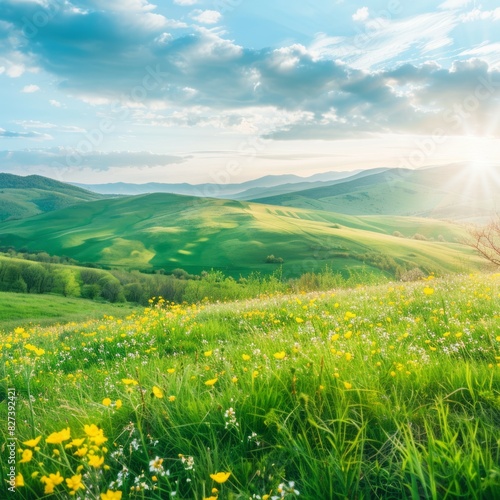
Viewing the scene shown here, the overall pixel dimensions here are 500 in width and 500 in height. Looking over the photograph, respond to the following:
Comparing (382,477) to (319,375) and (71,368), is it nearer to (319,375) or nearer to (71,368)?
(319,375)

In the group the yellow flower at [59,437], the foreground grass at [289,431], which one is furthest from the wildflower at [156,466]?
the yellow flower at [59,437]

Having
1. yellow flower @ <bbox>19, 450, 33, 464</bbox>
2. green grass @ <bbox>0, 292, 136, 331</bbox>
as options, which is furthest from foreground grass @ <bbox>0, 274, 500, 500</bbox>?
green grass @ <bbox>0, 292, 136, 331</bbox>

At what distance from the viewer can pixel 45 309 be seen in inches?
3949

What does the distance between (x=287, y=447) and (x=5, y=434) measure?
260 cm

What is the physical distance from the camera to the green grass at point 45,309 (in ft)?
296

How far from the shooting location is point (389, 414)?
10.2 ft

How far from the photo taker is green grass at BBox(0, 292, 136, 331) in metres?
90.2

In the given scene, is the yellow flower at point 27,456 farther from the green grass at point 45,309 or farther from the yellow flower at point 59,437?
the green grass at point 45,309

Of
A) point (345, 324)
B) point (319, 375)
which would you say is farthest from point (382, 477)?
point (345, 324)

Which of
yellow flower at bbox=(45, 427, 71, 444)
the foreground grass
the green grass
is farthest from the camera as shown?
the green grass

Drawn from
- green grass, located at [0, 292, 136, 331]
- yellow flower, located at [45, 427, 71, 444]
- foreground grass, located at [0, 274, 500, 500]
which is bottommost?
green grass, located at [0, 292, 136, 331]

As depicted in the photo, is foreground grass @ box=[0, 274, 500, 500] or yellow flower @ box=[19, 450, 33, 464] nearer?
foreground grass @ box=[0, 274, 500, 500]

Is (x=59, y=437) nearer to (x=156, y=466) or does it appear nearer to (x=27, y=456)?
(x=27, y=456)

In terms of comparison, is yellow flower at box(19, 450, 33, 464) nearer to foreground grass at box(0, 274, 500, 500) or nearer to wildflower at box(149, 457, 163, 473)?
foreground grass at box(0, 274, 500, 500)
